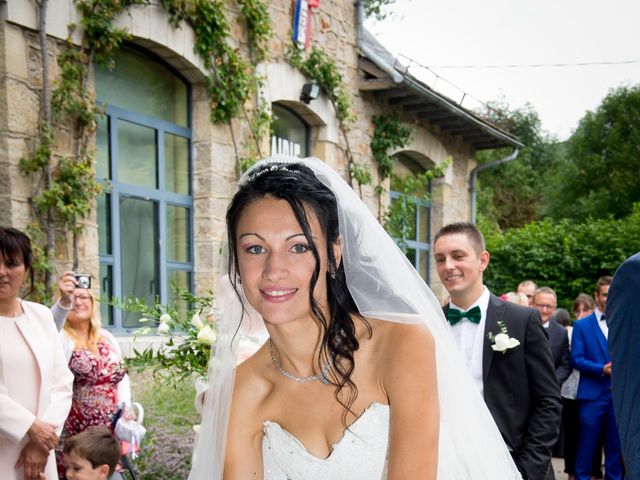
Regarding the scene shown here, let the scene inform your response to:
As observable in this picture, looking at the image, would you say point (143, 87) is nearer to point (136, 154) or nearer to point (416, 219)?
point (136, 154)

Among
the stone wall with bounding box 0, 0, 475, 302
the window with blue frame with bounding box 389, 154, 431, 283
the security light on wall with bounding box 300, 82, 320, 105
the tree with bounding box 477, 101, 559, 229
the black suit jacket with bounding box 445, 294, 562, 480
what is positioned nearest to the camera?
the black suit jacket with bounding box 445, 294, 562, 480

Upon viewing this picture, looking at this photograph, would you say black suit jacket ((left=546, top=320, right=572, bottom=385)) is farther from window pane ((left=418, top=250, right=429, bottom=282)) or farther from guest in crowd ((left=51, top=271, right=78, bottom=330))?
guest in crowd ((left=51, top=271, right=78, bottom=330))

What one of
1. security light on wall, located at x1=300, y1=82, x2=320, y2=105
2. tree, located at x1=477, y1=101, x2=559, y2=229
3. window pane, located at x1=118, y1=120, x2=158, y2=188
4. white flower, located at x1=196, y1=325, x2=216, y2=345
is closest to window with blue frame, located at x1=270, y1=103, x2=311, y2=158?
security light on wall, located at x1=300, y1=82, x2=320, y2=105

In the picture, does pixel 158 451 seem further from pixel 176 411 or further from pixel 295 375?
pixel 295 375

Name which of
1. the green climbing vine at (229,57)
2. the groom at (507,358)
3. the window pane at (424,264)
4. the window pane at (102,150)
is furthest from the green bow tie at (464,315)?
the window pane at (424,264)

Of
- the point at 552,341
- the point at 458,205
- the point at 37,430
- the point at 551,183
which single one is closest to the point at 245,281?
the point at 37,430

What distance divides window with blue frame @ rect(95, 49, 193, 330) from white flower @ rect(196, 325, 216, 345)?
268cm

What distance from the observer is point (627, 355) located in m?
1.47

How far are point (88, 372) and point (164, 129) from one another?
2790 mm

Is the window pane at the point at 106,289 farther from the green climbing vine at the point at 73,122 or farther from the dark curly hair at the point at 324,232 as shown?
the dark curly hair at the point at 324,232

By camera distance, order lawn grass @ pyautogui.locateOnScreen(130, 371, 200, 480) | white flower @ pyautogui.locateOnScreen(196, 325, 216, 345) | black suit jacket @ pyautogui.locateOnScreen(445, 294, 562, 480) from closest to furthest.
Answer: white flower @ pyautogui.locateOnScreen(196, 325, 216, 345), black suit jacket @ pyautogui.locateOnScreen(445, 294, 562, 480), lawn grass @ pyautogui.locateOnScreen(130, 371, 200, 480)

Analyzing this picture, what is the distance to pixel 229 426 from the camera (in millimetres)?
2066

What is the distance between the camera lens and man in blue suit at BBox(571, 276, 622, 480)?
565 centimetres

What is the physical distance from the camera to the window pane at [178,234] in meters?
6.05
